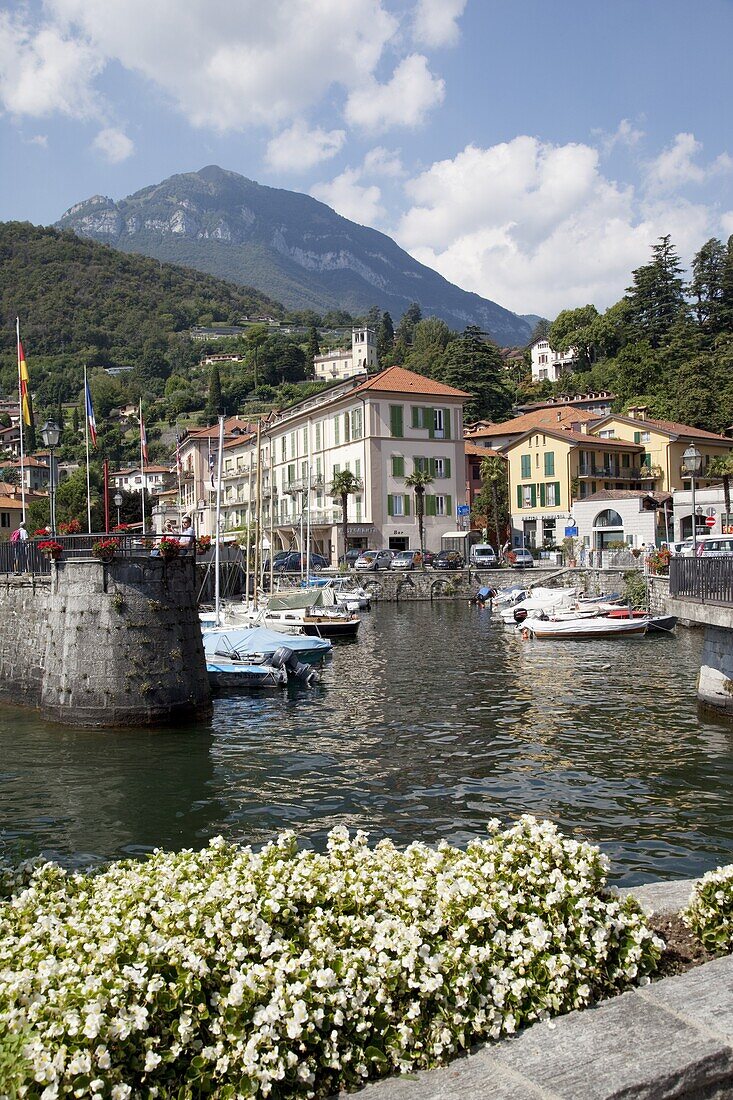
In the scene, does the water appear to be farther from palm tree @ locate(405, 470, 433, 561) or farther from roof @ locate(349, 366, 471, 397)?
roof @ locate(349, 366, 471, 397)

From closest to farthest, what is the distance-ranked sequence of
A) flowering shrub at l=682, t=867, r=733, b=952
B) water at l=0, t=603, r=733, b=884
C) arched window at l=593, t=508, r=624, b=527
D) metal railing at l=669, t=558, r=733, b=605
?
flowering shrub at l=682, t=867, r=733, b=952 → water at l=0, t=603, r=733, b=884 → metal railing at l=669, t=558, r=733, b=605 → arched window at l=593, t=508, r=624, b=527

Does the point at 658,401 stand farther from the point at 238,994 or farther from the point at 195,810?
the point at 238,994

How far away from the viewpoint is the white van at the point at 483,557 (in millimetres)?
71125

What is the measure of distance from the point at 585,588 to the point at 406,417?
2789cm

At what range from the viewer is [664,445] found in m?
82.1

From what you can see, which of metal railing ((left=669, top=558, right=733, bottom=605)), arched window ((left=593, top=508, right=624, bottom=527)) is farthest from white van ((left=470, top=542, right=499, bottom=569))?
metal railing ((left=669, top=558, right=733, bottom=605))

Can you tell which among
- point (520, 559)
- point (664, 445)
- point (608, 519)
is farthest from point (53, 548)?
point (664, 445)

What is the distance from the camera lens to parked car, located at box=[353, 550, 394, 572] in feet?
231

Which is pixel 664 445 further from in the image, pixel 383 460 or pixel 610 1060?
pixel 610 1060

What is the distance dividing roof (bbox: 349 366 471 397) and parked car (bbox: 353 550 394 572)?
1520 centimetres

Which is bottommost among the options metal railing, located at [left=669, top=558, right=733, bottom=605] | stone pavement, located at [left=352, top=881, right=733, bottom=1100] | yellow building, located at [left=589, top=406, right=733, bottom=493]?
stone pavement, located at [left=352, top=881, right=733, bottom=1100]

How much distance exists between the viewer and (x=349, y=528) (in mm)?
78750

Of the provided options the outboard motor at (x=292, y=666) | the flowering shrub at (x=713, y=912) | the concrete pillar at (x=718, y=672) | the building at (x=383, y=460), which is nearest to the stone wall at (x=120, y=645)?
the outboard motor at (x=292, y=666)

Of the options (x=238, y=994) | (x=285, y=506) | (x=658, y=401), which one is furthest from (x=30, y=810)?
(x=658, y=401)
